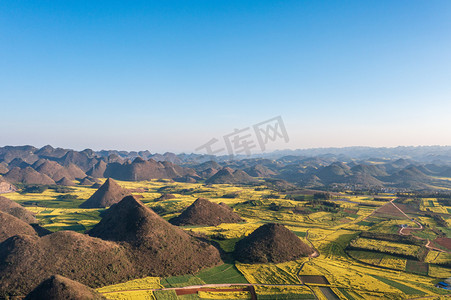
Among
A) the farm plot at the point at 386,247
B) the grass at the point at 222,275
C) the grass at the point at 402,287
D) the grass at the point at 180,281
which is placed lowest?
the farm plot at the point at 386,247

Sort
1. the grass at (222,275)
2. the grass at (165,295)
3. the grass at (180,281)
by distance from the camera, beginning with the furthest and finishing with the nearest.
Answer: the grass at (222,275) → the grass at (180,281) → the grass at (165,295)

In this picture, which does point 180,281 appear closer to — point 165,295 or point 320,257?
point 165,295

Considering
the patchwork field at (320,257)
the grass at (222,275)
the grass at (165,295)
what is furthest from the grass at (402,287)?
the grass at (165,295)

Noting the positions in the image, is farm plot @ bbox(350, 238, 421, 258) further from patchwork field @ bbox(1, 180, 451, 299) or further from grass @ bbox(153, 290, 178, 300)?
grass @ bbox(153, 290, 178, 300)

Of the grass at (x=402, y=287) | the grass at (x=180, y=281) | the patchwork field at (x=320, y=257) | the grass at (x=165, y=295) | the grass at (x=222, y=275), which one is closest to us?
the grass at (x=165, y=295)

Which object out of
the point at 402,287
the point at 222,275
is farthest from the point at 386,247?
the point at 222,275

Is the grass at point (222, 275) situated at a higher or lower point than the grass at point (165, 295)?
lower

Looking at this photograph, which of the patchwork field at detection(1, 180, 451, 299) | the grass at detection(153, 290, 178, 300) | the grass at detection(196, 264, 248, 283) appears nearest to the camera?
the grass at detection(153, 290, 178, 300)

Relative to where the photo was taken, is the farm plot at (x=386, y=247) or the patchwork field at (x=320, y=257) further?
the farm plot at (x=386, y=247)

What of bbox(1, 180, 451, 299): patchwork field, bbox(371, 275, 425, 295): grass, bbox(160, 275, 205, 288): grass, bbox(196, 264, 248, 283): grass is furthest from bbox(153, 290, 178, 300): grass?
bbox(371, 275, 425, 295): grass

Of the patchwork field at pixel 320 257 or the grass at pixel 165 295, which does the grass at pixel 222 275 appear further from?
the grass at pixel 165 295

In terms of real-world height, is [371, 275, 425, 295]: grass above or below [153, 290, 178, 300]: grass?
below

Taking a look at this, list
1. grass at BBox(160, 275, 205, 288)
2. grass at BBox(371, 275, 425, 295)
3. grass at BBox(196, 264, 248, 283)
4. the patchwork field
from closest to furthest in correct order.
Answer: the patchwork field → grass at BBox(371, 275, 425, 295) → grass at BBox(160, 275, 205, 288) → grass at BBox(196, 264, 248, 283)
